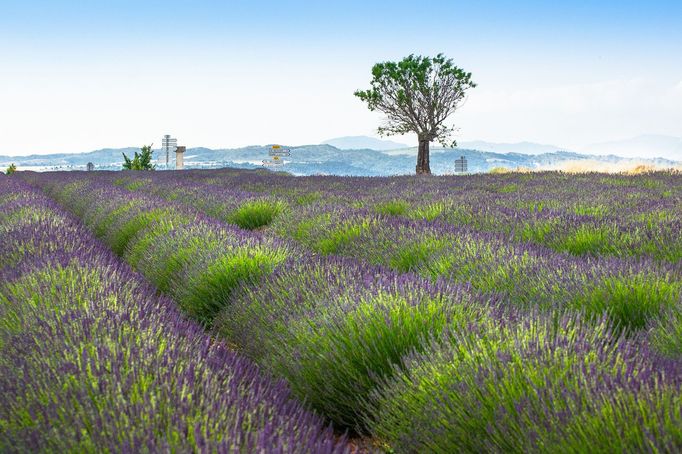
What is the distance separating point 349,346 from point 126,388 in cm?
102

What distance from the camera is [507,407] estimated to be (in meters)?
1.75

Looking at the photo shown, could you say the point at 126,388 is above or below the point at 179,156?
below

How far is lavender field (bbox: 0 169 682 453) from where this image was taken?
154cm

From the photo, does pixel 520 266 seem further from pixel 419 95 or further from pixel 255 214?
pixel 419 95

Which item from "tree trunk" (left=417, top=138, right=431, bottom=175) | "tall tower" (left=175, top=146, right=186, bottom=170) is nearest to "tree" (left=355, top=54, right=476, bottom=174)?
"tree trunk" (left=417, top=138, right=431, bottom=175)

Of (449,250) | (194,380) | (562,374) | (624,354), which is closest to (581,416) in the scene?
(562,374)

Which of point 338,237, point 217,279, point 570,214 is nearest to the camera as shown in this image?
point 217,279

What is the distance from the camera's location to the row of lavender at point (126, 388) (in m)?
1.44

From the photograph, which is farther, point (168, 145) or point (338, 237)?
point (168, 145)

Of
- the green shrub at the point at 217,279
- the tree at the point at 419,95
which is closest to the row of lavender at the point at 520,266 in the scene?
the green shrub at the point at 217,279

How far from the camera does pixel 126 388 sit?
5.59ft

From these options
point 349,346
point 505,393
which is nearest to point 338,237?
point 349,346

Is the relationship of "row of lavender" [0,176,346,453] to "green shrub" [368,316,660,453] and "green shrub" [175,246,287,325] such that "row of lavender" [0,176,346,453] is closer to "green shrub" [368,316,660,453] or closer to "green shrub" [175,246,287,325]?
"green shrub" [368,316,660,453]

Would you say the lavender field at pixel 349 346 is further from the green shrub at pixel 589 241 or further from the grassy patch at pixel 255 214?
the grassy patch at pixel 255 214
